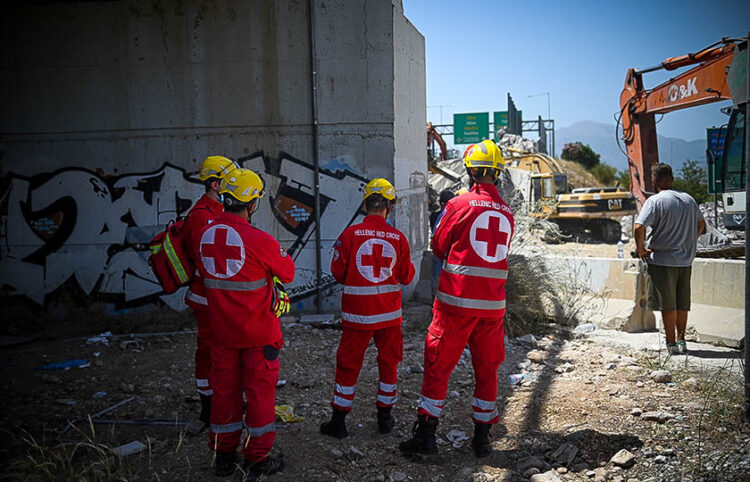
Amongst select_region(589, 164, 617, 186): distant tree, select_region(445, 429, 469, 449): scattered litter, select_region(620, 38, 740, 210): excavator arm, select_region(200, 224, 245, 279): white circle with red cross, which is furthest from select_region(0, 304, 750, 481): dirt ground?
select_region(589, 164, 617, 186): distant tree

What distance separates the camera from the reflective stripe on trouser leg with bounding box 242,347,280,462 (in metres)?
3.55

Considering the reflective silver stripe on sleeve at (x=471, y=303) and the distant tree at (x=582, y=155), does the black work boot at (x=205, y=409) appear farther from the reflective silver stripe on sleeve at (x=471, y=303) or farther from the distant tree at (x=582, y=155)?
the distant tree at (x=582, y=155)

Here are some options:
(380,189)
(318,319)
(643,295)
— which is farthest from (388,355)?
(643,295)

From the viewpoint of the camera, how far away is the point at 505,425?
4.65 meters

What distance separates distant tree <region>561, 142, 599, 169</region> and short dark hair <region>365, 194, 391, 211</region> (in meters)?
42.1

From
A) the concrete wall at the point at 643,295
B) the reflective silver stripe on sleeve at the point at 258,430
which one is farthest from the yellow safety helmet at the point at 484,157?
the concrete wall at the point at 643,295

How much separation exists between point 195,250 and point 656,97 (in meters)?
9.01

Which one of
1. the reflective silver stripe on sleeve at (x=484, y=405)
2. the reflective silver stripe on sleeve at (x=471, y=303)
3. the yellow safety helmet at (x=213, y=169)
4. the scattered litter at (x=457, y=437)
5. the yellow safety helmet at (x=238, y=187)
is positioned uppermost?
the yellow safety helmet at (x=213, y=169)

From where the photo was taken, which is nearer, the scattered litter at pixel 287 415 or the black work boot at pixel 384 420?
the black work boot at pixel 384 420

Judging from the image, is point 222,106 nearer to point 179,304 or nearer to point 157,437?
point 179,304

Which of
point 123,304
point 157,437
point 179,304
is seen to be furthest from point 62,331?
point 157,437

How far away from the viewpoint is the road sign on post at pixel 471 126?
43062 mm

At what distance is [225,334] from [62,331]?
5.60 meters

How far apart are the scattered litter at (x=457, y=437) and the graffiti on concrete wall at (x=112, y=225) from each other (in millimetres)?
4271
